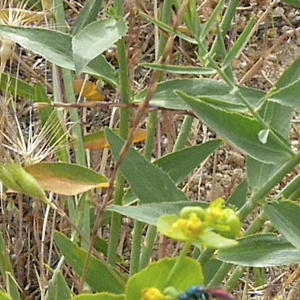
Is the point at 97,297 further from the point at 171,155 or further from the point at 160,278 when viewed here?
the point at 171,155

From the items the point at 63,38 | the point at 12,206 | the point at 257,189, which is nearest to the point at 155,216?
the point at 257,189

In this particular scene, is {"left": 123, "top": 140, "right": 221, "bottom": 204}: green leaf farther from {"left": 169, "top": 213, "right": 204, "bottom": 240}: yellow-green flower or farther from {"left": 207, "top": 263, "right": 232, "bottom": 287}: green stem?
{"left": 169, "top": 213, "right": 204, "bottom": 240}: yellow-green flower

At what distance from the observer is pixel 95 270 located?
668 millimetres

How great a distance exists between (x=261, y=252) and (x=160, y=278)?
24cm

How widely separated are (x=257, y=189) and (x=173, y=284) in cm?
25

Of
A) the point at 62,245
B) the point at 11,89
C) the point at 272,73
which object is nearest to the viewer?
the point at 62,245

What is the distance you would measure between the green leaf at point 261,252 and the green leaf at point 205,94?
0.11 meters

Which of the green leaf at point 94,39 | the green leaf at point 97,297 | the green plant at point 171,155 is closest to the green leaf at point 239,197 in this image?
the green plant at point 171,155

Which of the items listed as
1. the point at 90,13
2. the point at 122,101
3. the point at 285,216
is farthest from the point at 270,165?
the point at 90,13

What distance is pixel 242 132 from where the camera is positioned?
0.56 m

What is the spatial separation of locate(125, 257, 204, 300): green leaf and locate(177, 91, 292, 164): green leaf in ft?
0.56

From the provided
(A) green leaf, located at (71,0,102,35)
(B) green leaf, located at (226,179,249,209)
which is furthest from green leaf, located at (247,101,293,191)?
(A) green leaf, located at (71,0,102,35)

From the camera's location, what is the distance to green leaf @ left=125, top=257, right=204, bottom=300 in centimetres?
38

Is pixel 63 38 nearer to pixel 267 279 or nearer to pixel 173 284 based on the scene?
pixel 173 284
